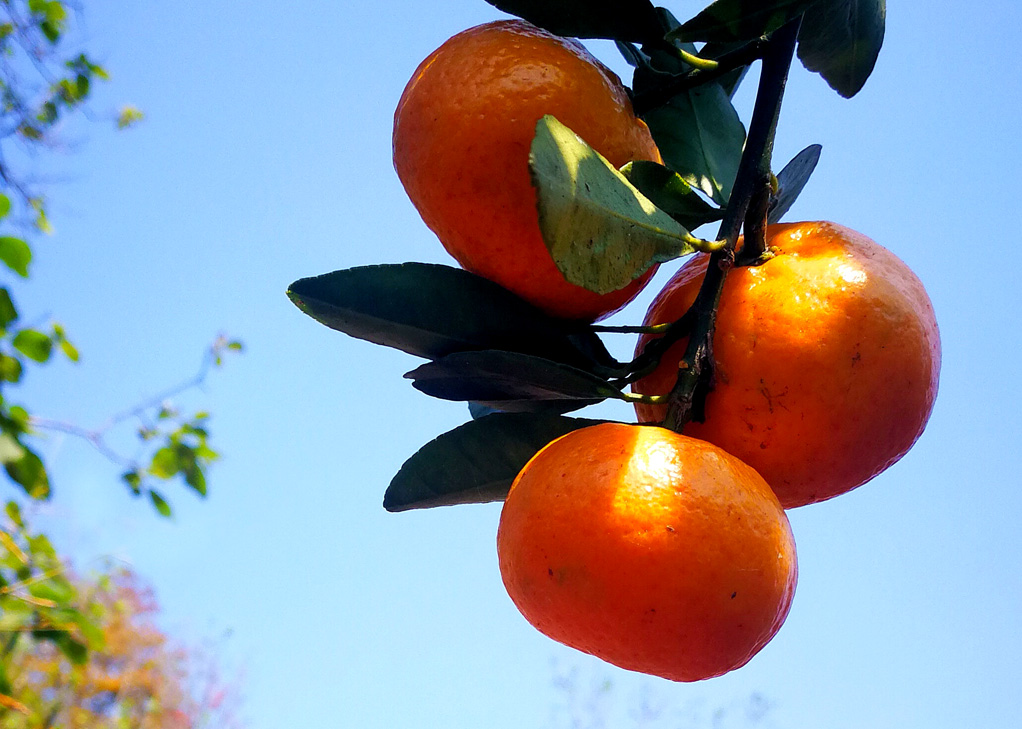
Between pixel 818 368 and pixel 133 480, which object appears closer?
pixel 818 368

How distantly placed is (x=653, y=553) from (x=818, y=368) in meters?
0.19

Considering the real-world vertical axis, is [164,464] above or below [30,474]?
above

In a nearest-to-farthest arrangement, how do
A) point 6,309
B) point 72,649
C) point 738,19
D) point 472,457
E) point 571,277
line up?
point 571,277, point 738,19, point 472,457, point 6,309, point 72,649

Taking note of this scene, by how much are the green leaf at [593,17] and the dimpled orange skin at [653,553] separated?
0.33 m

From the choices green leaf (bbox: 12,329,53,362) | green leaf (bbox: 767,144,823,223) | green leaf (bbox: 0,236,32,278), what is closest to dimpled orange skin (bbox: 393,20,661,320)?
green leaf (bbox: 767,144,823,223)

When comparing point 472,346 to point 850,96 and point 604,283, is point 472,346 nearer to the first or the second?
point 604,283

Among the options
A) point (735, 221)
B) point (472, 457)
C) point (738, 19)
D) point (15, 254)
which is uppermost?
point (15, 254)

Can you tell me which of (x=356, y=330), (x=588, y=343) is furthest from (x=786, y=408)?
(x=356, y=330)

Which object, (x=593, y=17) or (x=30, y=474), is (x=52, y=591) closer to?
(x=30, y=474)

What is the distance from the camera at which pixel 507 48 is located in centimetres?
65

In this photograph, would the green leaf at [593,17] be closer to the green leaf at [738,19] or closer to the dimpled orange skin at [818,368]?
the green leaf at [738,19]

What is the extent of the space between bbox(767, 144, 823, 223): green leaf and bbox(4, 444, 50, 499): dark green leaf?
3.74 ft

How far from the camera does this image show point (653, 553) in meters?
0.52

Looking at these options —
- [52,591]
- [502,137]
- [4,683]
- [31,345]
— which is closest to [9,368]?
[31,345]
